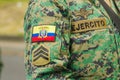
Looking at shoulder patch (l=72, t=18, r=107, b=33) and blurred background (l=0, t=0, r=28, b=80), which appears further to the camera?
blurred background (l=0, t=0, r=28, b=80)

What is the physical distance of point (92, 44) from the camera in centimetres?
289

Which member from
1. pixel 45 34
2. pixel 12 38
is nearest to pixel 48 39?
pixel 45 34

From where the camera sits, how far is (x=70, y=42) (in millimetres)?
2889

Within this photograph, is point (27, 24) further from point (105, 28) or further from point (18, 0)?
point (18, 0)

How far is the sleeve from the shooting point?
282cm

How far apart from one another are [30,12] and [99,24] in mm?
344

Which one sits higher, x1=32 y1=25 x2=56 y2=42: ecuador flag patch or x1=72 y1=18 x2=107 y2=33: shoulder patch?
x1=72 y1=18 x2=107 y2=33: shoulder patch

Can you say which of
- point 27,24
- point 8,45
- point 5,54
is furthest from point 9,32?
point 27,24

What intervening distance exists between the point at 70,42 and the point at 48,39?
0.39ft

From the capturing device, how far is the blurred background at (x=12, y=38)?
12949mm

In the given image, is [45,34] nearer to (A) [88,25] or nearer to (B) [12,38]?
(A) [88,25]

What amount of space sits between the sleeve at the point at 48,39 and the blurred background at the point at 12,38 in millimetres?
8964

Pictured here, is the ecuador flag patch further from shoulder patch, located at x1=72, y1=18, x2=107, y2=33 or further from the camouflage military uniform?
shoulder patch, located at x1=72, y1=18, x2=107, y2=33

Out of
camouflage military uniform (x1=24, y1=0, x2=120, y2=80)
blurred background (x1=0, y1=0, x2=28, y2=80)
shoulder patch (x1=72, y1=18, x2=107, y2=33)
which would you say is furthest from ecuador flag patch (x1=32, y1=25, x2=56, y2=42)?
blurred background (x1=0, y1=0, x2=28, y2=80)
